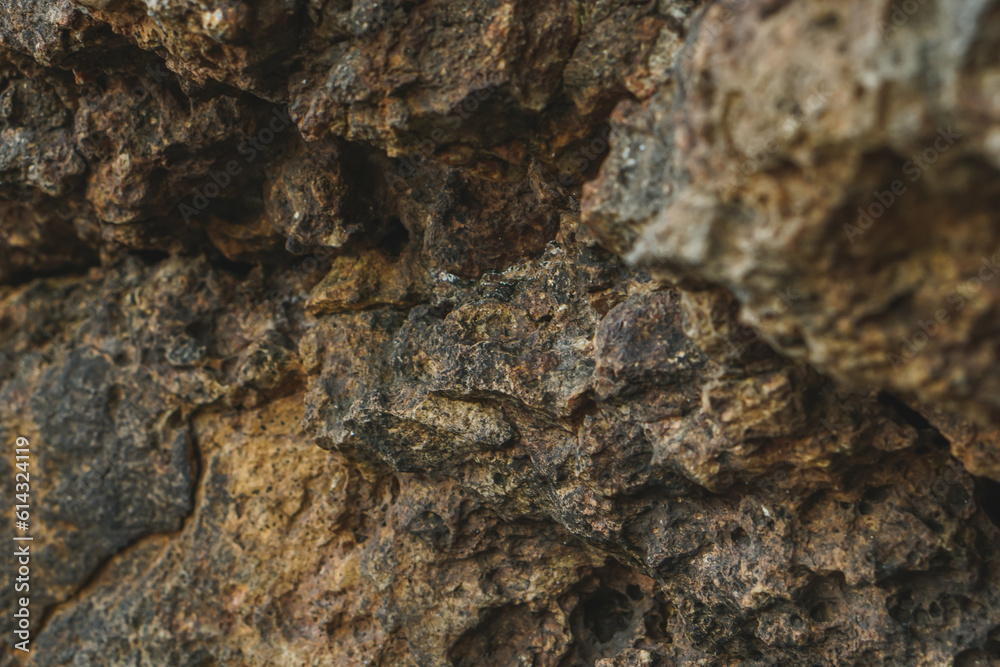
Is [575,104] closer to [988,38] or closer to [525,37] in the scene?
[525,37]

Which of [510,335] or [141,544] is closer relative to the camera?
[510,335]

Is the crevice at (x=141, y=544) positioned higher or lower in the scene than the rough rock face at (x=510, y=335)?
lower

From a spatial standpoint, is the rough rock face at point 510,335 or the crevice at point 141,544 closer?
the rough rock face at point 510,335

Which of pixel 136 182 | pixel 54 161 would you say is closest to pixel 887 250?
pixel 136 182

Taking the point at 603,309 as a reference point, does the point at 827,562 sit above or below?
below

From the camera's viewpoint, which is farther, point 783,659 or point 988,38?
point 783,659

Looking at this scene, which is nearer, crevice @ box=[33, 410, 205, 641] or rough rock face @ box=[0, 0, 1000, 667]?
rough rock face @ box=[0, 0, 1000, 667]

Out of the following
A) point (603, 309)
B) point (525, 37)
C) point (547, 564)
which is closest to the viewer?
point (525, 37)

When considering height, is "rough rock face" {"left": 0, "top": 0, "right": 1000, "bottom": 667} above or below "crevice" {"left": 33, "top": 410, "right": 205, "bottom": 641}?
above
